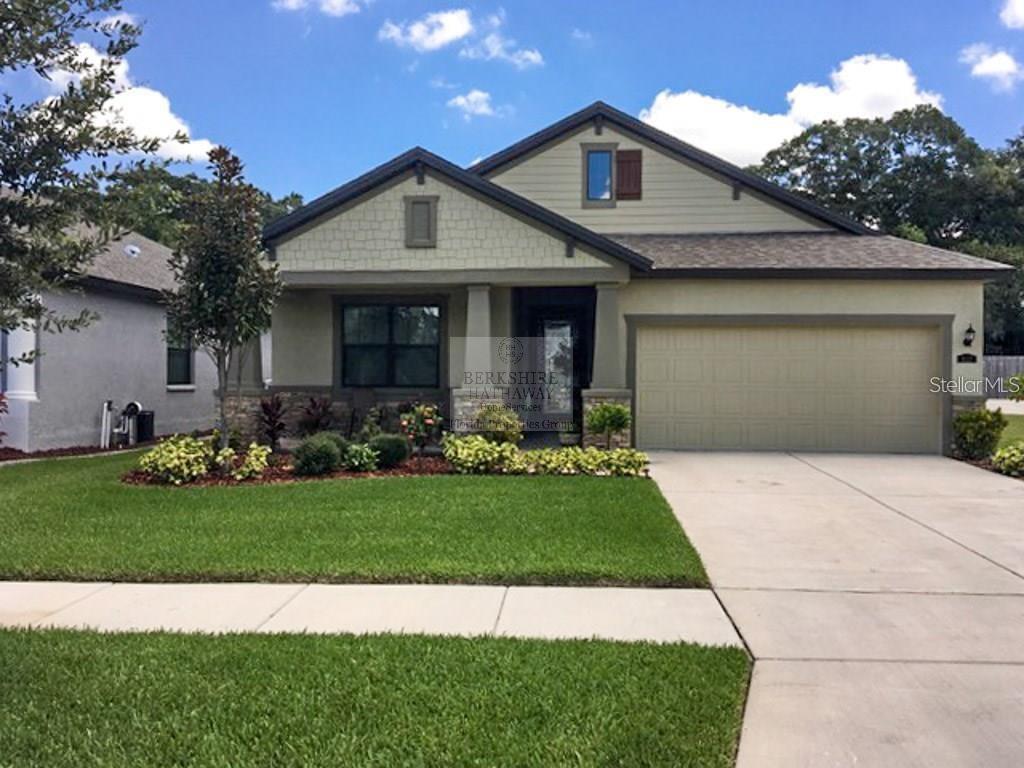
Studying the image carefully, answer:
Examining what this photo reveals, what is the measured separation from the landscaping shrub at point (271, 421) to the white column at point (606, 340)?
17.8 ft

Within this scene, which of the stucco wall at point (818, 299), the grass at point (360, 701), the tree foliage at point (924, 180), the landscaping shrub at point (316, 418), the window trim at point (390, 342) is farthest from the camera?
the tree foliage at point (924, 180)

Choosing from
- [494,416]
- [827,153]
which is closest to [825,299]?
[494,416]

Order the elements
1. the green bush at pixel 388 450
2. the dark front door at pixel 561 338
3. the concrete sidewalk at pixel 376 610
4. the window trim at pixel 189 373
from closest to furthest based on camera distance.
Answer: the concrete sidewalk at pixel 376 610 → the green bush at pixel 388 450 → the dark front door at pixel 561 338 → the window trim at pixel 189 373

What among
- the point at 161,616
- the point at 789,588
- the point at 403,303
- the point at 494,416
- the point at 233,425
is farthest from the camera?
the point at 403,303

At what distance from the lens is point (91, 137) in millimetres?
3350

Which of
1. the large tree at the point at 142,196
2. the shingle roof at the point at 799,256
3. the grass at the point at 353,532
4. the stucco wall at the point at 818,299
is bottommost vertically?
the grass at the point at 353,532

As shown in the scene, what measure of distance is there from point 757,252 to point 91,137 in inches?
493

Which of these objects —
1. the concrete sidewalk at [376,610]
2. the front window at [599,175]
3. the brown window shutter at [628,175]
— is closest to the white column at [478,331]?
the front window at [599,175]

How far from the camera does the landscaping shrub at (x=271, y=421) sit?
12.6 meters

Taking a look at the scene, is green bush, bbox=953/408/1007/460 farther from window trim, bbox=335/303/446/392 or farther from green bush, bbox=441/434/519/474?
window trim, bbox=335/303/446/392

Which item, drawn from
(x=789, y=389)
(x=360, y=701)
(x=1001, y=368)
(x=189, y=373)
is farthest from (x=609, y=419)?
(x=1001, y=368)

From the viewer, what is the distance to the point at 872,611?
5.07 metres

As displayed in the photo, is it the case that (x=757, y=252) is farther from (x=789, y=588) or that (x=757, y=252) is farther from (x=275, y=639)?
(x=275, y=639)

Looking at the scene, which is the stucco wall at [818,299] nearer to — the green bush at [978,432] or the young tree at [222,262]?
the green bush at [978,432]
